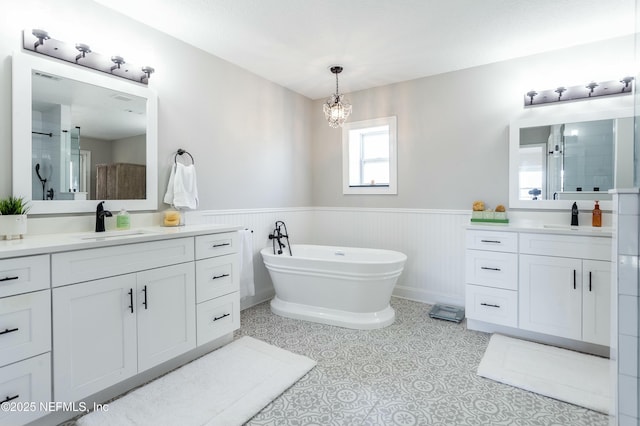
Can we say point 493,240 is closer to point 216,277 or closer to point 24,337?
point 216,277

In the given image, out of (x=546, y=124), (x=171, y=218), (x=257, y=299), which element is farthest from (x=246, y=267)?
(x=546, y=124)

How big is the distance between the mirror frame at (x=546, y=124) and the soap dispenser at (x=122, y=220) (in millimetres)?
3356

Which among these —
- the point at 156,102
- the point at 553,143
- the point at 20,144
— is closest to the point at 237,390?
the point at 20,144

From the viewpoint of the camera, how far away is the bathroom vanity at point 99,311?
1464 mm

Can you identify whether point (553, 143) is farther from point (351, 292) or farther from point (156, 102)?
point (156, 102)

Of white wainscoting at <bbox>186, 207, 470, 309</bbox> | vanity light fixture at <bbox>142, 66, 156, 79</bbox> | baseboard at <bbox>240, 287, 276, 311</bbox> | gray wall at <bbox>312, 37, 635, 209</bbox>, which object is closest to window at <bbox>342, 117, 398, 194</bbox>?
gray wall at <bbox>312, 37, 635, 209</bbox>

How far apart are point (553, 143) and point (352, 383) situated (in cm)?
274

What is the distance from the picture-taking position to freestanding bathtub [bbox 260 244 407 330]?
2.84 m

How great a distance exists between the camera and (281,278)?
3176mm

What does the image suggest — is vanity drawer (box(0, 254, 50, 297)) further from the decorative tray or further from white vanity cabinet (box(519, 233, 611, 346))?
white vanity cabinet (box(519, 233, 611, 346))

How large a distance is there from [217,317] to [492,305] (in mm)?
2282

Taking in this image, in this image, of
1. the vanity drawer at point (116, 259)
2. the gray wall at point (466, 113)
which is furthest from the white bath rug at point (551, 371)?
the vanity drawer at point (116, 259)

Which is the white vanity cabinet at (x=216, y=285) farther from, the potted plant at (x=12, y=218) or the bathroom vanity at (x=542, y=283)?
the bathroom vanity at (x=542, y=283)

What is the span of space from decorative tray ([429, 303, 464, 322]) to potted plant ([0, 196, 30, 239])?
3219mm
